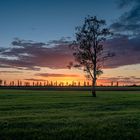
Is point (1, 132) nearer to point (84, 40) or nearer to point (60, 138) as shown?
point (60, 138)

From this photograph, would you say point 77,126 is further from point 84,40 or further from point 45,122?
point 84,40

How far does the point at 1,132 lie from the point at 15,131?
33.5 inches

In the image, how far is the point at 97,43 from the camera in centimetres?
8225

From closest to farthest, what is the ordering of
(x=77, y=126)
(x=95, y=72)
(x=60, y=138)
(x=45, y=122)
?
(x=60, y=138) → (x=77, y=126) → (x=45, y=122) → (x=95, y=72)

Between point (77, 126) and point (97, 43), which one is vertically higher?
point (97, 43)

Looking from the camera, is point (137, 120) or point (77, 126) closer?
point (77, 126)

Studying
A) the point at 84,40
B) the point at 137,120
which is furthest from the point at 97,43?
the point at 137,120

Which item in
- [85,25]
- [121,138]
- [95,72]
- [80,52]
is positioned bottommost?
[121,138]

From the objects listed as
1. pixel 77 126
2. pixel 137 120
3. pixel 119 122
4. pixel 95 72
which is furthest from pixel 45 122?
pixel 95 72

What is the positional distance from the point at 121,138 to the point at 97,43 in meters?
63.7

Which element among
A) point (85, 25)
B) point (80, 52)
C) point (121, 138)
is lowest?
point (121, 138)

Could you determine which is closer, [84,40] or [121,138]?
[121,138]

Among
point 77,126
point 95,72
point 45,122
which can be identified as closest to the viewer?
point 77,126

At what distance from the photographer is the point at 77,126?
2156 cm
